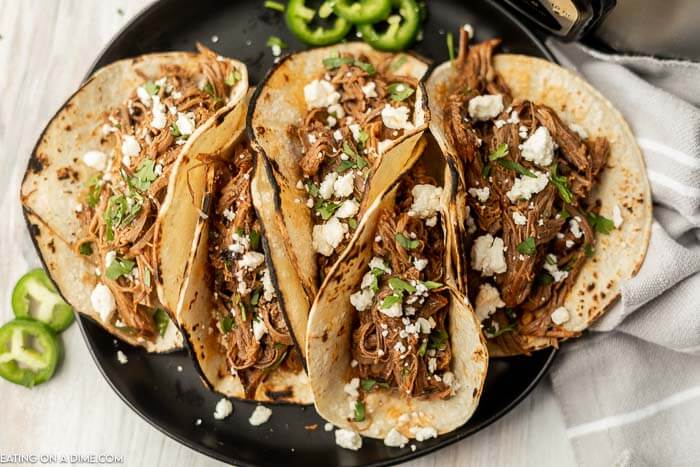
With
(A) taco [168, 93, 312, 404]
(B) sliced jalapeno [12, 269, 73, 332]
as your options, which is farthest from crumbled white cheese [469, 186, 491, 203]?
(B) sliced jalapeno [12, 269, 73, 332]

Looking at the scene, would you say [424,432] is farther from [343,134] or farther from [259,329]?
[343,134]

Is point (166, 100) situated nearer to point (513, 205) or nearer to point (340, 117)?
point (340, 117)

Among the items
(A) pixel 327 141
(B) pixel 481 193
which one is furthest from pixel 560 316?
(A) pixel 327 141

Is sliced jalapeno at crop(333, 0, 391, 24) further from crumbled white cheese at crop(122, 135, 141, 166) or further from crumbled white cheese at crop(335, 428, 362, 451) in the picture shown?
crumbled white cheese at crop(335, 428, 362, 451)

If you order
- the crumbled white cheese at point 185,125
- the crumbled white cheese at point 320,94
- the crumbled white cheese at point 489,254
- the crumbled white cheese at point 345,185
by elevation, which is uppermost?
the crumbled white cheese at point 320,94

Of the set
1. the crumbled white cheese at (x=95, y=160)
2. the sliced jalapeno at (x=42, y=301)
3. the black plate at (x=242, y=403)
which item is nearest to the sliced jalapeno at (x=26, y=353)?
the sliced jalapeno at (x=42, y=301)

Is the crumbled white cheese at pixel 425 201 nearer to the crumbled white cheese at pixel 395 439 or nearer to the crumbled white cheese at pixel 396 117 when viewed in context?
the crumbled white cheese at pixel 396 117
